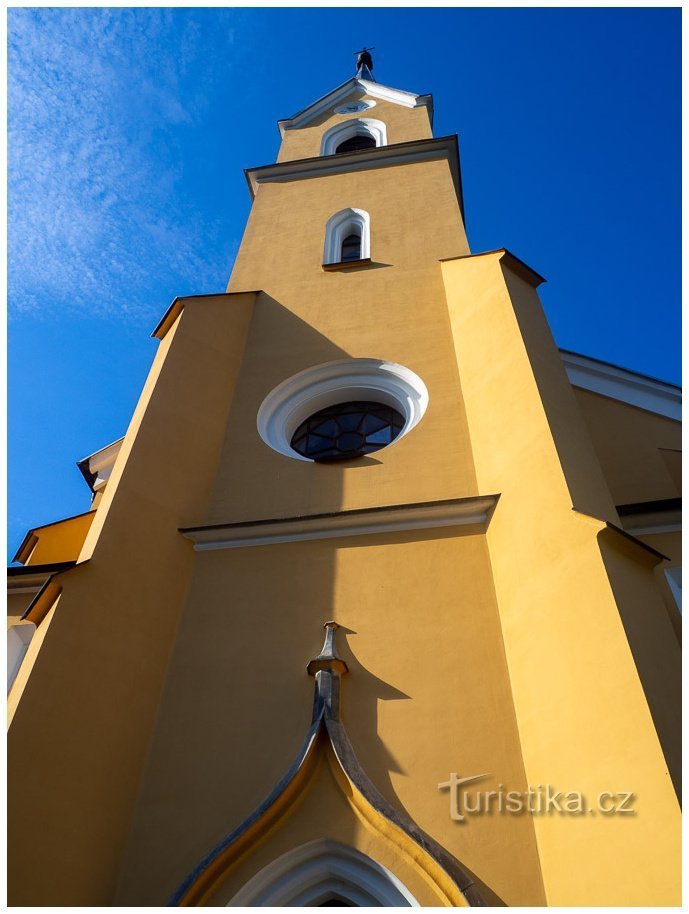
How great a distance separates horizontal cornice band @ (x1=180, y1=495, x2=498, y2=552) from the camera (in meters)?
7.40

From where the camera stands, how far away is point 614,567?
228 inches

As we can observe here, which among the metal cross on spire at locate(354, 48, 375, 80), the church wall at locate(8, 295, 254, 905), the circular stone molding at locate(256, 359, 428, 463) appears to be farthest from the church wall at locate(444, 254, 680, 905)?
the metal cross on spire at locate(354, 48, 375, 80)

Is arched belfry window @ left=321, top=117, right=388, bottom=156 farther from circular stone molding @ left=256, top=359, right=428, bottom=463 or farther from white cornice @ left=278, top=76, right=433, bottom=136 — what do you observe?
circular stone molding @ left=256, top=359, right=428, bottom=463

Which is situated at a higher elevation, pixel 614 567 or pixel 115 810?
pixel 614 567

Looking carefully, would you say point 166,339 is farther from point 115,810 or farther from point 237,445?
point 115,810

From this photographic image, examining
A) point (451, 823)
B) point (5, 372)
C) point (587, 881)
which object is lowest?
point (587, 881)

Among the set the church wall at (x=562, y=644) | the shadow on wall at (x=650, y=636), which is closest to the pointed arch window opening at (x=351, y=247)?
the church wall at (x=562, y=644)

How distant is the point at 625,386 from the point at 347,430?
141 inches

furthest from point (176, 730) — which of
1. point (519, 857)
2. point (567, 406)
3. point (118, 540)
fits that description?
point (567, 406)

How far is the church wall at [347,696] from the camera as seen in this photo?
552 centimetres

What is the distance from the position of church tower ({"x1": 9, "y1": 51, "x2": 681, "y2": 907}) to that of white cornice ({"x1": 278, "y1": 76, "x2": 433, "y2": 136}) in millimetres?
11334

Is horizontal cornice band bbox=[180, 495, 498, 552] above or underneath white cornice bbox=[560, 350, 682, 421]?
underneath

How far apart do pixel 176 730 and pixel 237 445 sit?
346cm

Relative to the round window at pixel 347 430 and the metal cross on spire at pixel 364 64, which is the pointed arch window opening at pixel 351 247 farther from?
the metal cross on spire at pixel 364 64
